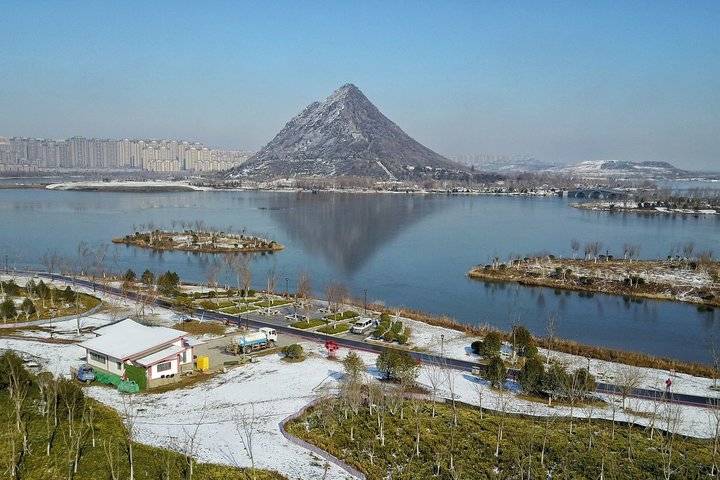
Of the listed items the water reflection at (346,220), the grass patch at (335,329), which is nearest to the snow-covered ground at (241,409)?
the grass patch at (335,329)

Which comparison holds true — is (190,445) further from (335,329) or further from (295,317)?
(295,317)

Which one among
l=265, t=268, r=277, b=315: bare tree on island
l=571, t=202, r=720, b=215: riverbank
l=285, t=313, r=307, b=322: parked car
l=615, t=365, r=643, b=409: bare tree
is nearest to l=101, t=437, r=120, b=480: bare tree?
l=615, t=365, r=643, b=409: bare tree

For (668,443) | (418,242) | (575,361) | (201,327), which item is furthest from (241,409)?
(418,242)

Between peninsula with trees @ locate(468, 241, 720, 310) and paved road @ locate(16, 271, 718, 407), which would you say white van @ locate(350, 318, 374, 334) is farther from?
peninsula with trees @ locate(468, 241, 720, 310)

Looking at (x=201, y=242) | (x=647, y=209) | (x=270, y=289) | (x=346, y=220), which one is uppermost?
(x=647, y=209)

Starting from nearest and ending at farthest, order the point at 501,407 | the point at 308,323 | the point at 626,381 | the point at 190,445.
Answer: the point at 190,445
the point at 501,407
the point at 626,381
the point at 308,323

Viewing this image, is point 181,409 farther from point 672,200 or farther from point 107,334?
point 672,200

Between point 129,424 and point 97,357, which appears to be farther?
point 97,357
